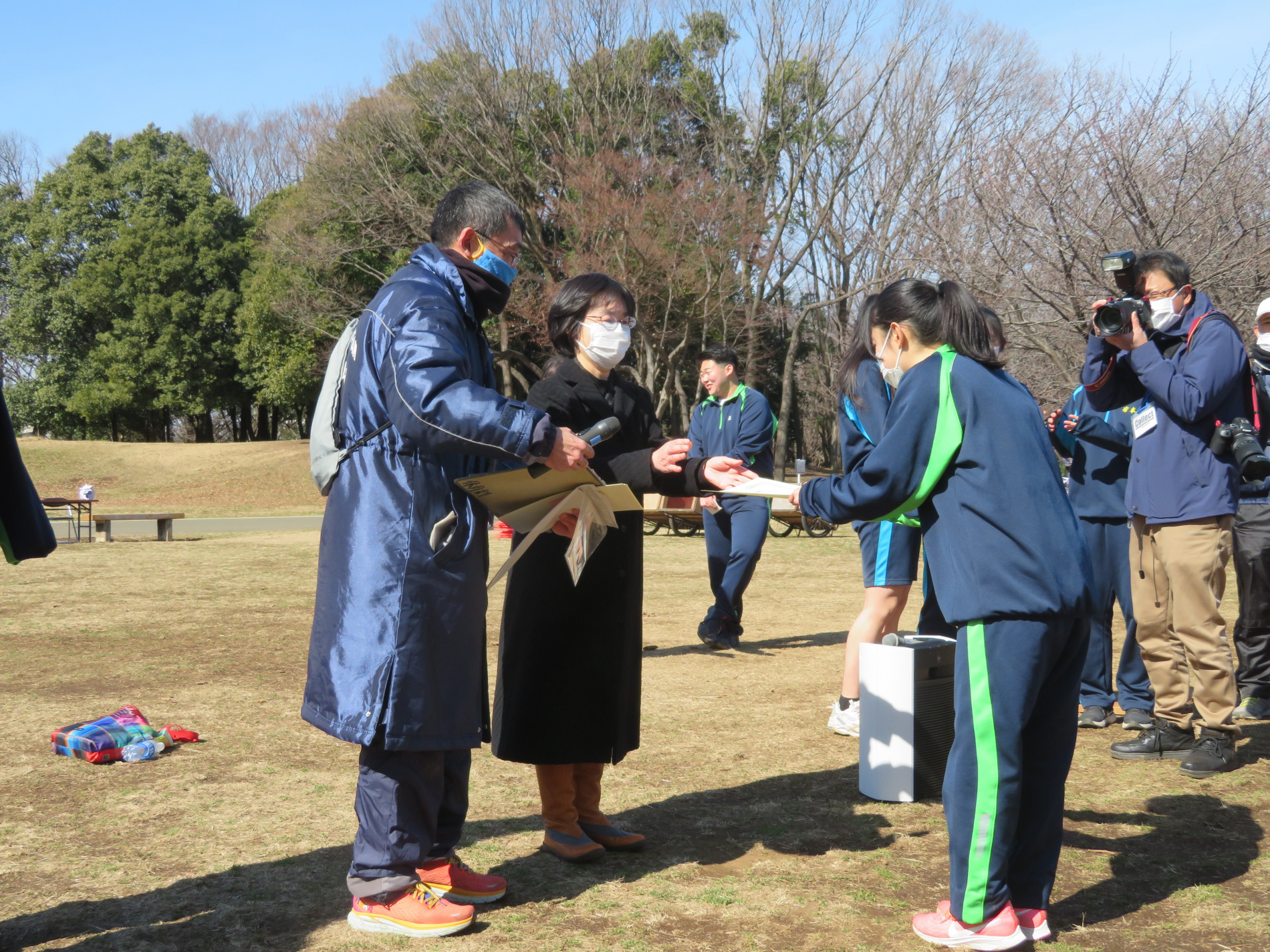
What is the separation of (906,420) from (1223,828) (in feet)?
7.55

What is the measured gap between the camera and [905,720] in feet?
14.1

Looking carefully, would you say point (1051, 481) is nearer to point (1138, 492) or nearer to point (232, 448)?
point (1138, 492)

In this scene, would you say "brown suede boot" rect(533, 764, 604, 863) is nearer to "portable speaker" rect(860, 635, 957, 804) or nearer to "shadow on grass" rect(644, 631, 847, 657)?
"portable speaker" rect(860, 635, 957, 804)

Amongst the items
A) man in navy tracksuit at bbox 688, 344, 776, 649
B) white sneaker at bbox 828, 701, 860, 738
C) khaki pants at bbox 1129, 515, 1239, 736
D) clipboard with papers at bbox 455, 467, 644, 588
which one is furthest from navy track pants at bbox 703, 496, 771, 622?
clipboard with papers at bbox 455, 467, 644, 588

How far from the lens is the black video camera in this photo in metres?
4.33

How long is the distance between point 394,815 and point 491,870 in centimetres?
71

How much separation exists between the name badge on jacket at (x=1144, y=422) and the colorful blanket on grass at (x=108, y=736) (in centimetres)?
467

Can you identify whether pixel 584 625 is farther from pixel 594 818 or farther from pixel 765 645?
pixel 765 645

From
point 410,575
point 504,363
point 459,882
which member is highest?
point 504,363

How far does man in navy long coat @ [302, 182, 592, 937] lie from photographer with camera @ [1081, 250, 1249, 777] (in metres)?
2.84

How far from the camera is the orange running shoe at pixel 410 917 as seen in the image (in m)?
3.07

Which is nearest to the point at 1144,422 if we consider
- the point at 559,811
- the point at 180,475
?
the point at 559,811

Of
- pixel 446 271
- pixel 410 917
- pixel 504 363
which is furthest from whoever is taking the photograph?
pixel 504 363

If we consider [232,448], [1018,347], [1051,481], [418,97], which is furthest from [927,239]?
[232,448]
